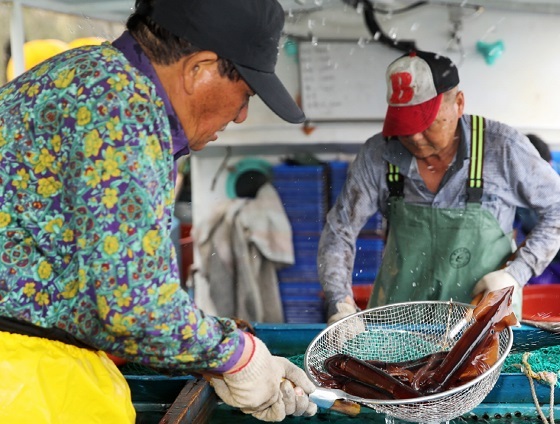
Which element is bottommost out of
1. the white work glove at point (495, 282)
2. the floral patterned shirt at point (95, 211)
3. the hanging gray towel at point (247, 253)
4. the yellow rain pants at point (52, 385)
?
the hanging gray towel at point (247, 253)

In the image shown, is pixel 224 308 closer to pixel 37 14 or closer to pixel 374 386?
pixel 37 14

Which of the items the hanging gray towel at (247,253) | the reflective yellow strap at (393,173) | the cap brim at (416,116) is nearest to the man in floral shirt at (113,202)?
the cap brim at (416,116)

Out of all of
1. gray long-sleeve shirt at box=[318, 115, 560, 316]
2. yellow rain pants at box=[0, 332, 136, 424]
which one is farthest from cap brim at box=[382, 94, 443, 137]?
yellow rain pants at box=[0, 332, 136, 424]

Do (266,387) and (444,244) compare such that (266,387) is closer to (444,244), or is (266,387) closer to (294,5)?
(444,244)

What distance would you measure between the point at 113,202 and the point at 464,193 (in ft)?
8.31

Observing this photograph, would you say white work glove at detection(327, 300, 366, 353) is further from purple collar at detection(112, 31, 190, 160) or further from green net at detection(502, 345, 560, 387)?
purple collar at detection(112, 31, 190, 160)

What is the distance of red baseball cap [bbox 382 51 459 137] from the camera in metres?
3.44

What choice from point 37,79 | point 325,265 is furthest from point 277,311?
point 37,79

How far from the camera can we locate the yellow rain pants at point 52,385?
1.70 m

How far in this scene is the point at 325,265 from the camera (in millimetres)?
3680

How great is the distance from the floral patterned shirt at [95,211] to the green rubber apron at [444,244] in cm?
221

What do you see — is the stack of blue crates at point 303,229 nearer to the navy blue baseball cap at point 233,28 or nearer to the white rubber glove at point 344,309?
the white rubber glove at point 344,309

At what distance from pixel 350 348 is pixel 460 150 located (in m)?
1.58

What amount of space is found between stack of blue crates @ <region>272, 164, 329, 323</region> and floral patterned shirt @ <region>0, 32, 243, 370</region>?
405 cm
